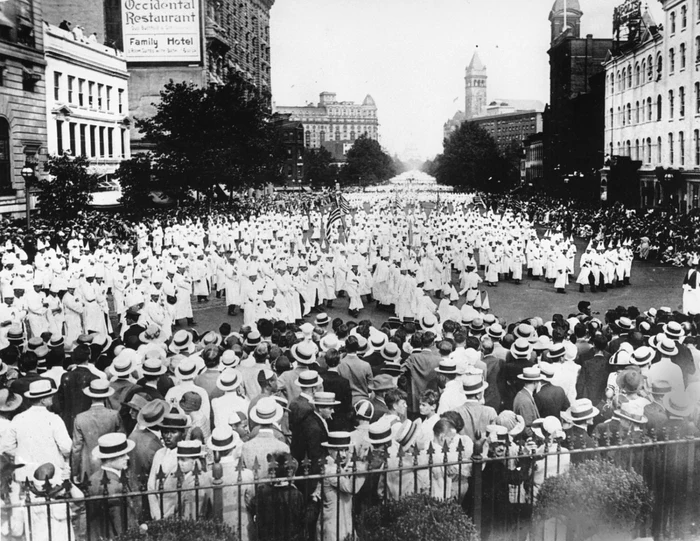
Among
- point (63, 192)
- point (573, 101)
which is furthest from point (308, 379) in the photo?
point (573, 101)

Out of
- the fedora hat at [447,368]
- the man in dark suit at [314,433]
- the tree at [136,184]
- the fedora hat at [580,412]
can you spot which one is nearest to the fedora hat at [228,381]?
the man in dark suit at [314,433]

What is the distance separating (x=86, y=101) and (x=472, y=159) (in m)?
57.2

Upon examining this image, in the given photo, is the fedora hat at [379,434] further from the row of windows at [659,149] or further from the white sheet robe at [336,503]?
the row of windows at [659,149]

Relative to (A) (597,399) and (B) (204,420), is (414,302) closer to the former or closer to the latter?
(A) (597,399)

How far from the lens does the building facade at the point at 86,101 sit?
3441 centimetres

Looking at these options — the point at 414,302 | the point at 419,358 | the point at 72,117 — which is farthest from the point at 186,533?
the point at 72,117

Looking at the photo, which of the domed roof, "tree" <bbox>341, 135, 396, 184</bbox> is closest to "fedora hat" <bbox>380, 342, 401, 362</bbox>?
the domed roof

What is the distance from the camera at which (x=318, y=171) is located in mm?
101688

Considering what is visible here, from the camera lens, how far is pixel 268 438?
19.8 ft

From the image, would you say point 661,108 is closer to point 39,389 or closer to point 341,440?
point 341,440

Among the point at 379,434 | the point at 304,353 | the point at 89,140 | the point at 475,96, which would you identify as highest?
the point at 475,96

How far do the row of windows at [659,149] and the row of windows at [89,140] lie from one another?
27.3 m

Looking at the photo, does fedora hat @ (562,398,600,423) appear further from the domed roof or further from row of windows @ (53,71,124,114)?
the domed roof

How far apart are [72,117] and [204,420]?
32755 mm
